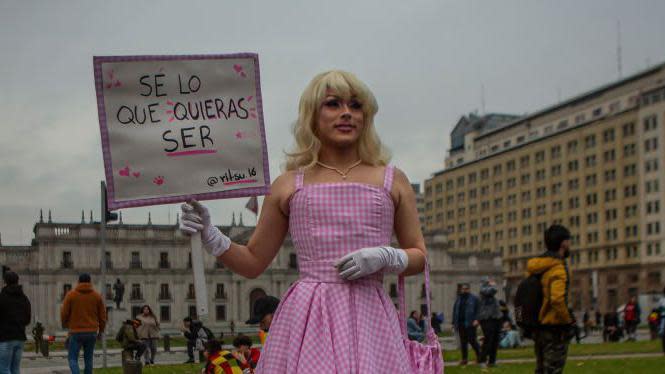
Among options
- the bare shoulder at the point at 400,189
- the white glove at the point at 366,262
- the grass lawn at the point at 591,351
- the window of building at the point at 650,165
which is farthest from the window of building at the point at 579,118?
the white glove at the point at 366,262

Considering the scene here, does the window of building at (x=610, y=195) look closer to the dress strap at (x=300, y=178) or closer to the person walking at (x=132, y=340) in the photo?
the person walking at (x=132, y=340)

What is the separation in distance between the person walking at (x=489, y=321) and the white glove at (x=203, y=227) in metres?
13.4

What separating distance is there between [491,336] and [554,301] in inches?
336

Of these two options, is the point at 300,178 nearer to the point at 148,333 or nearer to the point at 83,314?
the point at 83,314

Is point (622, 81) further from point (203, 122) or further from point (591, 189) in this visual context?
point (203, 122)

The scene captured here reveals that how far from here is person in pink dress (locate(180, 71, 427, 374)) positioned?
3385mm

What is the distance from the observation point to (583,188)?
4274 inches

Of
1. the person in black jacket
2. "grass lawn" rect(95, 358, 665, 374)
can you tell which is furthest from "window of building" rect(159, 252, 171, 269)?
the person in black jacket

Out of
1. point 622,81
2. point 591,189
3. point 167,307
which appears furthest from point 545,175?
point 167,307

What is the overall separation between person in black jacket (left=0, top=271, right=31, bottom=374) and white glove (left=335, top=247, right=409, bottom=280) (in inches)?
339

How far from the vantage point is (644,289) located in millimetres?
98938

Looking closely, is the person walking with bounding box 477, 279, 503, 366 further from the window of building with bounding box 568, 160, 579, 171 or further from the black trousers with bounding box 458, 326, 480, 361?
the window of building with bounding box 568, 160, 579, 171

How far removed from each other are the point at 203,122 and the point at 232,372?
13.2 feet

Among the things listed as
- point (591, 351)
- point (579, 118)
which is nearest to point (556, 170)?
point (579, 118)
